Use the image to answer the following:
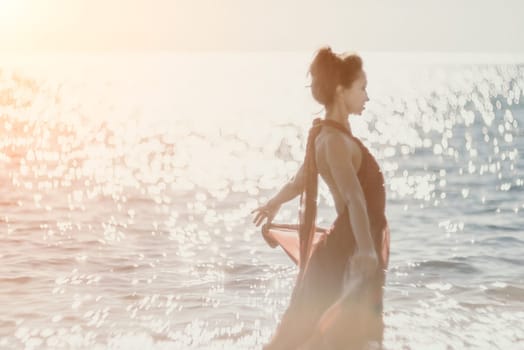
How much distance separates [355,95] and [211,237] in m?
9.70

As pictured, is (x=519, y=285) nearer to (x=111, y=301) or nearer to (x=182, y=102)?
(x=111, y=301)

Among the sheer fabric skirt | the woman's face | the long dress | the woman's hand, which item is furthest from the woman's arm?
the woman's face

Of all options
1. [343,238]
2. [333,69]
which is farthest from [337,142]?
[343,238]

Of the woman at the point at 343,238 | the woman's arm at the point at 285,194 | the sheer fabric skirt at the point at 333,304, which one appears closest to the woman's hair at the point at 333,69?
the woman at the point at 343,238

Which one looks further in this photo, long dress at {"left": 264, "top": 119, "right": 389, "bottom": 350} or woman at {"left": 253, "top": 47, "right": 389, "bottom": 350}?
long dress at {"left": 264, "top": 119, "right": 389, "bottom": 350}

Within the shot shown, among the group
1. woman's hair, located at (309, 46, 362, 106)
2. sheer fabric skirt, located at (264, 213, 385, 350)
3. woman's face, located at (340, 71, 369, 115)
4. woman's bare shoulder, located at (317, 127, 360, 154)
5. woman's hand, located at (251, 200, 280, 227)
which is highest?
woman's hair, located at (309, 46, 362, 106)

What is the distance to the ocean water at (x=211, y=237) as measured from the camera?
420 inches

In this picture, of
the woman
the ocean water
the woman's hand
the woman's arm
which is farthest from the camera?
the ocean water

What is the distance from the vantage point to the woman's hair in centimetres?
640

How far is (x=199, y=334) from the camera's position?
1033cm

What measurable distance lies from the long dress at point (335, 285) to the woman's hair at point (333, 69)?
0.78 ft

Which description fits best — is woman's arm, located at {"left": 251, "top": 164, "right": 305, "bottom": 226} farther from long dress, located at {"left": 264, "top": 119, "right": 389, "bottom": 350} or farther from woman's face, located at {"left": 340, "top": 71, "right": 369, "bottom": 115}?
woman's face, located at {"left": 340, "top": 71, "right": 369, "bottom": 115}

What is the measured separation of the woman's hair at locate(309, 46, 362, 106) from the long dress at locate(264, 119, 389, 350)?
238 millimetres

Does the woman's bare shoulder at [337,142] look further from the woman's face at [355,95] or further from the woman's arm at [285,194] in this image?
the woman's arm at [285,194]
